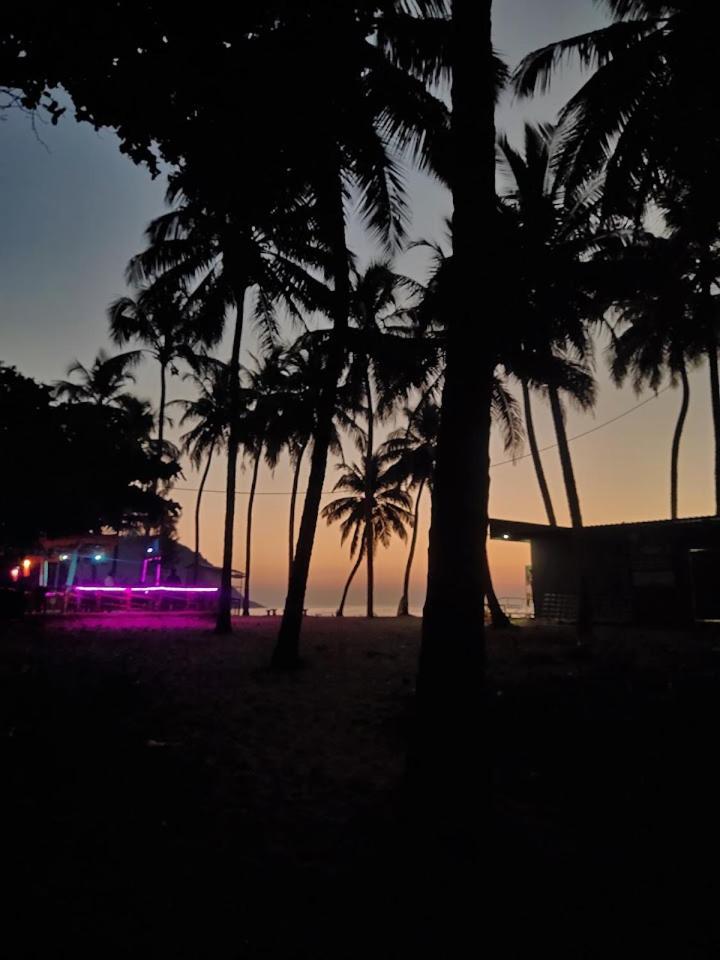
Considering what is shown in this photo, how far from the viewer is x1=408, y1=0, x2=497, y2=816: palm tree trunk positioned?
3.65 meters

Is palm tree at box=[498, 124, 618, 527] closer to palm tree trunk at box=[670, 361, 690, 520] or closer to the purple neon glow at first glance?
palm tree trunk at box=[670, 361, 690, 520]

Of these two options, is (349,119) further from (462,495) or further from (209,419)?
(209,419)

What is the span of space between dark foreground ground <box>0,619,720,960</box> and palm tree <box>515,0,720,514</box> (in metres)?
8.91

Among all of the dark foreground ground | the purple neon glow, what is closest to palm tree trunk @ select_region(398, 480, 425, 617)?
the purple neon glow

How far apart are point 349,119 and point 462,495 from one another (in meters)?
7.60

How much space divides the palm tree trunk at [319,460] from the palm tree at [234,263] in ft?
3.48

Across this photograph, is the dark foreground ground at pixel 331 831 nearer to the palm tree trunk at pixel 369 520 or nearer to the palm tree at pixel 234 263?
the palm tree at pixel 234 263

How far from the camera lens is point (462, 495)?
3975 millimetres

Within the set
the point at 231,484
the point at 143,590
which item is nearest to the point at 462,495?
the point at 231,484

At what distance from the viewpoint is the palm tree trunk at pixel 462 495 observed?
3.65 m

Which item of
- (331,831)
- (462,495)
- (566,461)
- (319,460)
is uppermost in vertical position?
(566,461)

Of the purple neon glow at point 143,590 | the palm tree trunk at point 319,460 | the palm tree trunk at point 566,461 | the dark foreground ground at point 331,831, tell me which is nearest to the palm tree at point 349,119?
the palm tree trunk at point 319,460

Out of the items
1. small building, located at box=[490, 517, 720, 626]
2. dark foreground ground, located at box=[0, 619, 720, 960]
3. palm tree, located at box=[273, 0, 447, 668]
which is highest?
palm tree, located at box=[273, 0, 447, 668]

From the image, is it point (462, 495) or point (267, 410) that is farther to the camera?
point (267, 410)
